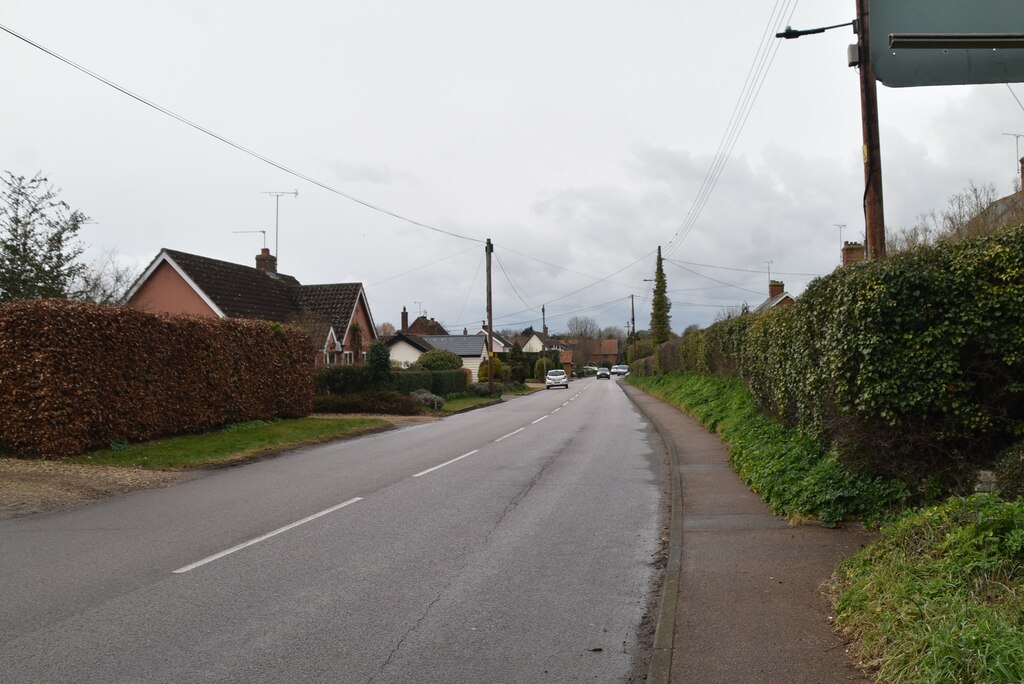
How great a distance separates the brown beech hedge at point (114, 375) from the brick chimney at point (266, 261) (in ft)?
66.9

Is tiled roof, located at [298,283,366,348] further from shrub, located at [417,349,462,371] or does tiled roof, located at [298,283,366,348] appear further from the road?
the road

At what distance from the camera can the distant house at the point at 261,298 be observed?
31516 mm

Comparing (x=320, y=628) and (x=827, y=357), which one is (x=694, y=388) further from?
(x=320, y=628)

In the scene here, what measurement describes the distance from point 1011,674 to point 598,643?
2454 millimetres

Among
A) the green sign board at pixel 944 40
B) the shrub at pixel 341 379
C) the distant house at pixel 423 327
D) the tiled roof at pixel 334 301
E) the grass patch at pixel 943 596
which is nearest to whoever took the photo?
the grass patch at pixel 943 596

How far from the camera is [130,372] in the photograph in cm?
1573

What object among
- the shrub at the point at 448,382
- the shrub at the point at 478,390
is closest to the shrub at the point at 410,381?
the shrub at the point at 448,382

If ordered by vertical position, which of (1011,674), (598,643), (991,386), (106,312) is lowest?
(598,643)

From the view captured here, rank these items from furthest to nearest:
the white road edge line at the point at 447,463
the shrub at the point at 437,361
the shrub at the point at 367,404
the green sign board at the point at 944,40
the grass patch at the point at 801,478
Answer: the shrub at the point at 437,361
the shrub at the point at 367,404
the white road edge line at the point at 447,463
the grass patch at the point at 801,478
the green sign board at the point at 944,40

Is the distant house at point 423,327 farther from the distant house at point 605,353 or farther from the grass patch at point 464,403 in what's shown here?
the distant house at point 605,353

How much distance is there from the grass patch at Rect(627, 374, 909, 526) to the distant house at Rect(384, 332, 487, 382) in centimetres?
4843

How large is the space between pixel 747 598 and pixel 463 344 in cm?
7301

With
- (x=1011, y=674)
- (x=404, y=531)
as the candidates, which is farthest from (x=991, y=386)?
(x=404, y=531)

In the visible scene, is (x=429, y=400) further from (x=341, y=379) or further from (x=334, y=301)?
(x=334, y=301)
